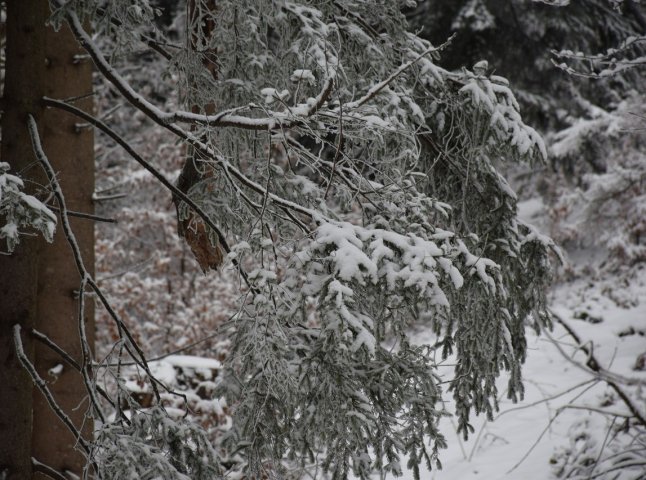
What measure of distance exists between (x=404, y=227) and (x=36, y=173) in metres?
1.97

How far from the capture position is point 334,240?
2.64 metres

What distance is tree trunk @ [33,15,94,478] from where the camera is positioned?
372cm

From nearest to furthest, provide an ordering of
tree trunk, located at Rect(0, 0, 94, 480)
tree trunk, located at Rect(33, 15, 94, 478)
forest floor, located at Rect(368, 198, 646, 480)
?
tree trunk, located at Rect(0, 0, 94, 480), tree trunk, located at Rect(33, 15, 94, 478), forest floor, located at Rect(368, 198, 646, 480)

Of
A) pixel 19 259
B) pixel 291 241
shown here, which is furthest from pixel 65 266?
pixel 291 241

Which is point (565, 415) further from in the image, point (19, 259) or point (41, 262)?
point (19, 259)

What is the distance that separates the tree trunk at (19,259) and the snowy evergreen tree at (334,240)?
180mm

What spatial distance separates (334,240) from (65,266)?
2060 millimetres

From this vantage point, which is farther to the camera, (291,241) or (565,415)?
(565,415)

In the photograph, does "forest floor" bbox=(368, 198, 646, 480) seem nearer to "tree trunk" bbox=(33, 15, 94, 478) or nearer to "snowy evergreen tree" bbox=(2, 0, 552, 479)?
"snowy evergreen tree" bbox=(2, 0, 552, 479)

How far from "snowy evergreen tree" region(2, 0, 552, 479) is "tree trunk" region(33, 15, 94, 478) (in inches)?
17.8

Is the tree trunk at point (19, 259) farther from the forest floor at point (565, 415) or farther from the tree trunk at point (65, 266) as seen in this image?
the forest floor at point (565, 415)

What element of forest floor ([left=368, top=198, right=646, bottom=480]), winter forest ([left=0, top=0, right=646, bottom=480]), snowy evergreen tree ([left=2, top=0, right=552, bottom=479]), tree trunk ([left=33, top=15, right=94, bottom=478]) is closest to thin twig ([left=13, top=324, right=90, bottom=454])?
winter forest ([left=0, top=0, right=646, bottom=480])

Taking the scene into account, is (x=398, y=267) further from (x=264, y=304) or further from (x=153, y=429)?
(x=153, y=429)

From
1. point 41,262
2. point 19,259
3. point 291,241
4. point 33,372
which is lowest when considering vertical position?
point 33,372
